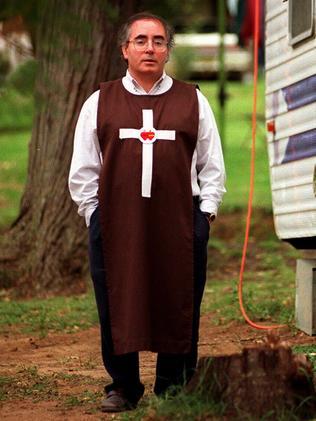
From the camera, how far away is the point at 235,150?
21.2 metres

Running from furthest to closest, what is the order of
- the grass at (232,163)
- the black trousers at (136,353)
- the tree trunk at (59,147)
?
the grass at (232,163) → the tree trunk at (59,147) → the black trousers at (136,353)

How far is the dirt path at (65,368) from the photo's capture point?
5.91 m

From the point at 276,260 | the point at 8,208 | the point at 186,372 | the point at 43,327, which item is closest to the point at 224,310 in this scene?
the point at 43,327

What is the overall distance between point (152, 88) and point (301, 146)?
238 centimetres

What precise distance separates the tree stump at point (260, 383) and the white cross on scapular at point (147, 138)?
2.75ft

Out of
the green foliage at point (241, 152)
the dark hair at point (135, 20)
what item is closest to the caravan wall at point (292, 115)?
the dark hair at point (135, 20)

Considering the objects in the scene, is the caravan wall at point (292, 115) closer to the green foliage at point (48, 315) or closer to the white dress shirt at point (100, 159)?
the green foliage at point (48, 315)

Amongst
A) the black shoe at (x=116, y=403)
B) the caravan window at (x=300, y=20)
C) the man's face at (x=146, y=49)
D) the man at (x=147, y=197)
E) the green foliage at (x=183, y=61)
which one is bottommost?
the black shoe at (x=116, y=403)

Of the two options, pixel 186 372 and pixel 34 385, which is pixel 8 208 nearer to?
pixel 34 385

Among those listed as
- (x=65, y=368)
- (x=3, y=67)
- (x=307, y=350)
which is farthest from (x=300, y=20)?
(x=65, y=368)

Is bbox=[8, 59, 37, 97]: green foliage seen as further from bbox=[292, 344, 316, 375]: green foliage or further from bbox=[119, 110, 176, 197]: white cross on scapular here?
bbox=[119, 110, 176, 197]: white cross on scapular

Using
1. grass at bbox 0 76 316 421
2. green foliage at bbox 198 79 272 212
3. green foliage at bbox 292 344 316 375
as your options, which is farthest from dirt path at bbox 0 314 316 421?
green foliage at bbox 198 79 272 212

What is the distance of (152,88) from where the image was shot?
5.57m

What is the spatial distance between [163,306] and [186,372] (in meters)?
0.38
